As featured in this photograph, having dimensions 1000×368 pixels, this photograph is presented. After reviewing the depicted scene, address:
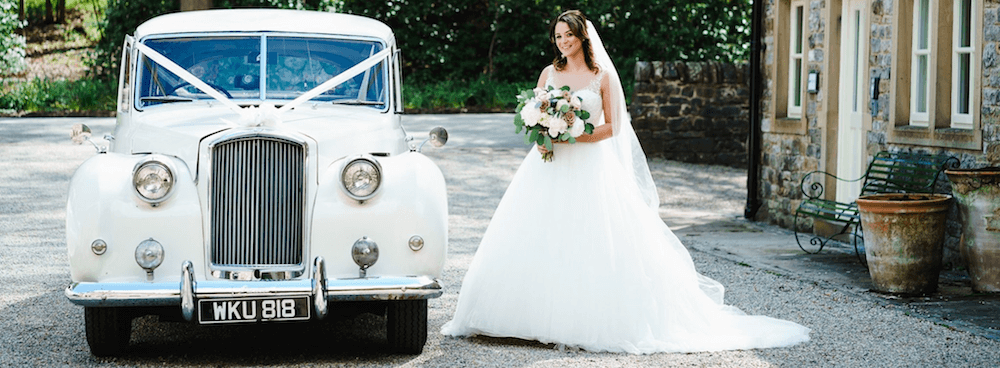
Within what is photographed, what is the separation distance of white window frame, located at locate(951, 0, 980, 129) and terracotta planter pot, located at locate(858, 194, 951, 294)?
1.44m

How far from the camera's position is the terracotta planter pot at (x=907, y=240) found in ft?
24.9

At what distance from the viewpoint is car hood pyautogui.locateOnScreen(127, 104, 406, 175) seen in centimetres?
564

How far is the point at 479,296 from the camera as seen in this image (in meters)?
6.12

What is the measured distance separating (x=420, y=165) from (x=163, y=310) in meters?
1.42

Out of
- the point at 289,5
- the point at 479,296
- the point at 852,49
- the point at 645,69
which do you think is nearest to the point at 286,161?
the point at 479,296

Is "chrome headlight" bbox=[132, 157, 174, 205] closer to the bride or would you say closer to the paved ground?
the paved ground

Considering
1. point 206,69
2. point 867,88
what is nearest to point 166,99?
point 206,69

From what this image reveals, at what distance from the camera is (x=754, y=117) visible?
12648 mm

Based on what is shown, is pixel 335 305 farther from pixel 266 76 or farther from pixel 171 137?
pixel 266 76

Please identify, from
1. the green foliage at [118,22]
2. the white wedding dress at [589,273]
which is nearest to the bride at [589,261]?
the white wedding dress at [589,273]

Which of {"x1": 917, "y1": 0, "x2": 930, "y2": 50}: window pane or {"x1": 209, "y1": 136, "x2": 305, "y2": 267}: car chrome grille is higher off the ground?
{"x1": 917, "y1": 0, "x2": 930, "y2": 50}: window pane

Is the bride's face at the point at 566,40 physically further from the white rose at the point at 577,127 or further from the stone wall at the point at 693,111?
the stone wall at the point at 693,111

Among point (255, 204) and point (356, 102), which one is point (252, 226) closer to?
point (255, 204)

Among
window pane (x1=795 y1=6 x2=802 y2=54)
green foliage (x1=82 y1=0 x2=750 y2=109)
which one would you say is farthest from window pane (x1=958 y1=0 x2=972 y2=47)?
green foliage (x1=82 y1=0 x2=750 y2=109)
